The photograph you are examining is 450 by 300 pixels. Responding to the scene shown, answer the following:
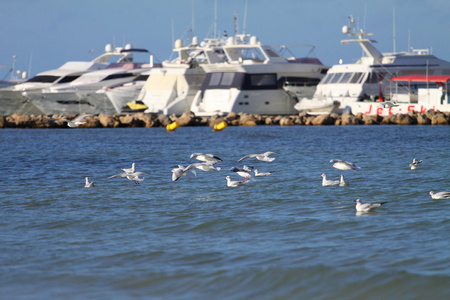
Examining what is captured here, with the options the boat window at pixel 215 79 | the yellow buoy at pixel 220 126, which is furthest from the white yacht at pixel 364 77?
the yellow buoy at pixel 220 126

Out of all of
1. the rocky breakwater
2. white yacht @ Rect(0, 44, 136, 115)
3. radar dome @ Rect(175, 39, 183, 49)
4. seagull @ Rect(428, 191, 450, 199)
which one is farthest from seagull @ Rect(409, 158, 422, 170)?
radar dome @ Rect(175, 39, 183, 49)

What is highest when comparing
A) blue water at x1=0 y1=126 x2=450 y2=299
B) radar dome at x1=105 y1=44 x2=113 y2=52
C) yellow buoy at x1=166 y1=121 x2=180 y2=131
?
radar dome at x1=105 y1=44 x2=113 y2=52

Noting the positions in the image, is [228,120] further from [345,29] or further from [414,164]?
[414,164]

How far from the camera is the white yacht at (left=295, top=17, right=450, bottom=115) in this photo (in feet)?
169

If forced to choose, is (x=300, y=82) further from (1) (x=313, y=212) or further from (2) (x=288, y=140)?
(1) (x=313, y=212)

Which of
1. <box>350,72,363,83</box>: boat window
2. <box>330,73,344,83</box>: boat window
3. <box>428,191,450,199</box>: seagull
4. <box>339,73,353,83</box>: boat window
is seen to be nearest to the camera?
<box>428,191,450,199</box>: seagull

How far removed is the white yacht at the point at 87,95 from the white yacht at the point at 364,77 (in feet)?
53.6

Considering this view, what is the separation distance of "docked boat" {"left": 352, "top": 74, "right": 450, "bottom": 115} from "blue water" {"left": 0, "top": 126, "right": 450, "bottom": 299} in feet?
98.0

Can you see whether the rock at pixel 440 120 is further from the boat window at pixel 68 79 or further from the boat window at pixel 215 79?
the boat window at pixel 68 79

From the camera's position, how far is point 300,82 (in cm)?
5894

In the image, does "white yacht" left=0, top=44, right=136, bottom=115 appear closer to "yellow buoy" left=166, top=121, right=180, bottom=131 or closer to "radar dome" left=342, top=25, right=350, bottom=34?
"yellow buoy" left=166, top=121, right=180, bottom=131

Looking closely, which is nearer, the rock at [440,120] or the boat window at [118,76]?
the rock at [440,120]

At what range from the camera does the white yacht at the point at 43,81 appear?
201ft

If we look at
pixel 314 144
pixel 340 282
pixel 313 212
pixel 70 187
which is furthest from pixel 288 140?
pixel 340 282
